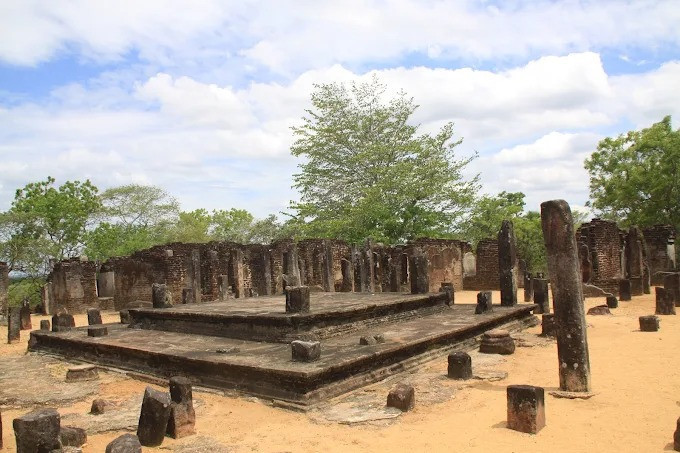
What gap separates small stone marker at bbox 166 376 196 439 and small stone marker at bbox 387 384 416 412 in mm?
2139

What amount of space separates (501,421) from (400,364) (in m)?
2.44

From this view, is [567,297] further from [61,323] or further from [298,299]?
[61,323]

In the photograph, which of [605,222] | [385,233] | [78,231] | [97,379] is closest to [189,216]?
[78,231]

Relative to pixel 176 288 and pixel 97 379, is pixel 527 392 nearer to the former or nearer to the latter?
pixel 97 379

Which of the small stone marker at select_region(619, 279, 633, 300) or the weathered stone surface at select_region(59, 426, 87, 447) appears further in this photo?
the small stone marker at select_region(619, 279, 633, 300)

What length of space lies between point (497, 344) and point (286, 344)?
138 inches

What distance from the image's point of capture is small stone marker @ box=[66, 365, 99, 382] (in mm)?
8180

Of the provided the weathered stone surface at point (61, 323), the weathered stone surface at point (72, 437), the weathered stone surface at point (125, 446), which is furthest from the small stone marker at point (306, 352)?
the weathered stone surface at point (61, 323)

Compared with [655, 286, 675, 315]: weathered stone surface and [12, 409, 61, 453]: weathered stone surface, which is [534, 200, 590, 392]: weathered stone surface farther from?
[655, 286, 675, 315]: weathered stone surface

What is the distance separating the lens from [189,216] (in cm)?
4316

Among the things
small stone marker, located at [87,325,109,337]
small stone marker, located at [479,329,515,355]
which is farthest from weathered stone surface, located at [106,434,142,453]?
small stone marker, located at [87,325,109,337]

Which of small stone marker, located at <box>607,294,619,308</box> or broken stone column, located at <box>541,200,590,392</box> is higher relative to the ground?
broken stone column, located at <box>541,200,590,392</box>

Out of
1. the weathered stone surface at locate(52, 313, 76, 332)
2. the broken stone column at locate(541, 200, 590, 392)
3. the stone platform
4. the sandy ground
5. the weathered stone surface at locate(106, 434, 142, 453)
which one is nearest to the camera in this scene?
the weathered stone surface at locate(106, 434, 142, 453)

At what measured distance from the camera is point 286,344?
8.59 meters
